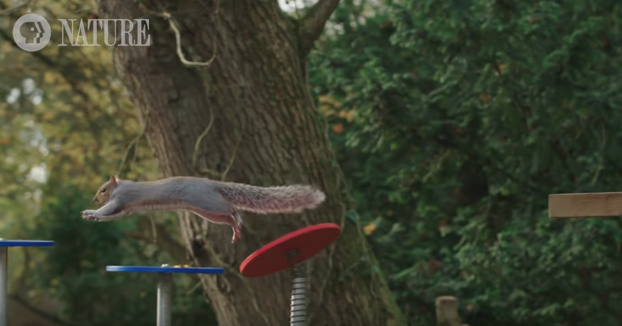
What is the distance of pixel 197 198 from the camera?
2.40 meters

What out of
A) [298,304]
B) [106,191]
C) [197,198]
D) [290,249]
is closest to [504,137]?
[298,304]

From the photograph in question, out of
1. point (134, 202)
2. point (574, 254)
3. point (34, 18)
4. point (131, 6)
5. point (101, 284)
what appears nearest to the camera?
point (134, 202)

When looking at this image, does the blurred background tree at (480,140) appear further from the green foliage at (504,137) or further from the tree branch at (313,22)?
the tree branch at (313,22)

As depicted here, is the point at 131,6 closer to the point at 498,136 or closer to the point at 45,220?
the point at 498,136

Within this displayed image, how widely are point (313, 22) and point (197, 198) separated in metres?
2.65

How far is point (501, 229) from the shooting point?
6.93 m

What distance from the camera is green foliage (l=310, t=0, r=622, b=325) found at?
6184 mm

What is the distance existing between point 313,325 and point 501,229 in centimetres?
265

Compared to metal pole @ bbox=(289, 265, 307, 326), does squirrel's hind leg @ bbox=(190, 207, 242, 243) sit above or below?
above

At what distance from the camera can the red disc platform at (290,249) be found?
2.72m

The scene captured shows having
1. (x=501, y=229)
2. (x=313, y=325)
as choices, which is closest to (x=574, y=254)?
(x=501, y=229)

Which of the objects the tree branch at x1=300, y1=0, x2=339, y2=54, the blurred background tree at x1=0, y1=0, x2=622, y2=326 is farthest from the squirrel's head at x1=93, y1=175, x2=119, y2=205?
the blurred background tree at x1=0, y1=0, x2=622, y2=326

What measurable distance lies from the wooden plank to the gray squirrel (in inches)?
42.9

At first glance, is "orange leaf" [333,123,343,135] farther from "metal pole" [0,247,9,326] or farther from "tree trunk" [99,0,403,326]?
"metal pole" [0,247,9,326]
